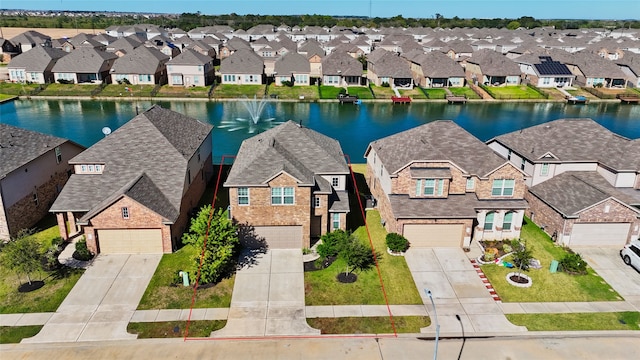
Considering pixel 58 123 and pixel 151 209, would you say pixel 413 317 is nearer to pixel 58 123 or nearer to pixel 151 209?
pixel 151 209

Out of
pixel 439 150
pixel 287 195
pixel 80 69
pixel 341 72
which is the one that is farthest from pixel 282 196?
pixel 80 69

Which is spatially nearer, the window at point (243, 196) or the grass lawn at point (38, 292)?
the grass lawn at point (38, 292)

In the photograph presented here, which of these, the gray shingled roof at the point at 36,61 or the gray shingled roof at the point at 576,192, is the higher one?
the gray shingled roof at the point at 36,61

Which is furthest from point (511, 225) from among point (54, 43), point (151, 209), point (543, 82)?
point (54, 43)

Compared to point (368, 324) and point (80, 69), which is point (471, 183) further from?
point (80, 69)

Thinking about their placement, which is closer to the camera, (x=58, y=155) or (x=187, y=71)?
(x=58, y=155)

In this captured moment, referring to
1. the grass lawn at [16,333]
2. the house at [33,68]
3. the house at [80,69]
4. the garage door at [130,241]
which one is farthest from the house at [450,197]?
the house at [33,68]

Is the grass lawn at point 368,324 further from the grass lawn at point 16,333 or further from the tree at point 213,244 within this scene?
the grass lawn at point 16,333
